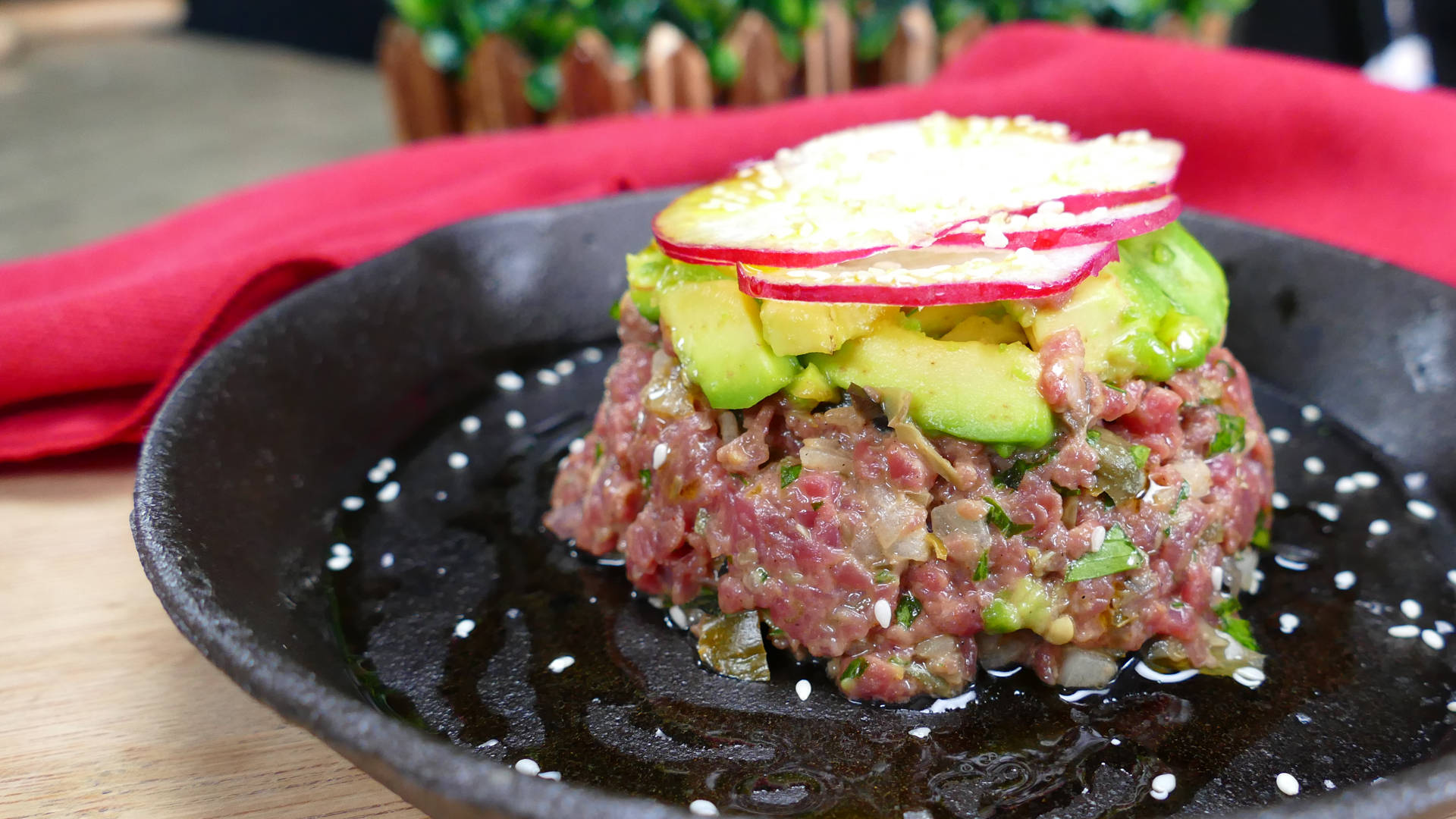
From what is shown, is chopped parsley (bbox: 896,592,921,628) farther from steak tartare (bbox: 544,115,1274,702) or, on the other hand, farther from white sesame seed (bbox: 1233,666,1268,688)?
white sesame seed (bbox: 1233,666,1268,688)

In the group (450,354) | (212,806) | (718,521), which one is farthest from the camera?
(450,354)

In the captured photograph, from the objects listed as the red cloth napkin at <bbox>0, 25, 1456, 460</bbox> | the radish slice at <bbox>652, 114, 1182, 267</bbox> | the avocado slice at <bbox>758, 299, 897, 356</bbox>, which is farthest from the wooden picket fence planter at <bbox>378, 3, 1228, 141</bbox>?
the avocado slice at <bbox>758, 299, 897, 356</bbox>

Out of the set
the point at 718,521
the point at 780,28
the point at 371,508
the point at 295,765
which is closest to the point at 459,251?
the point at 371,508

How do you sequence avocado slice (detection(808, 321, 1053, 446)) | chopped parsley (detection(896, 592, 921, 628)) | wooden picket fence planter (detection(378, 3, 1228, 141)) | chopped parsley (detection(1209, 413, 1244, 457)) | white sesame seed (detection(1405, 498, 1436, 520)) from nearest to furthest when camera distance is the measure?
avocado slice (detection(808, 321, 1053, 446)) < chopped parsley (detection(896, 592, 921, 628)) < chopped parsley (detection(1209, 413, 1244, 457)) < white sesame seed (detection(1405, 498, 1436, 520)) < wooden picket fence planter (detection(378, 3, 1228, 141))

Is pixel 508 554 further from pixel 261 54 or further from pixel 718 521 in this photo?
pixel 261 54

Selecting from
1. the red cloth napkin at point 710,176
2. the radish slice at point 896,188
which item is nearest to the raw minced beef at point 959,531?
the radish slice at point 896,188

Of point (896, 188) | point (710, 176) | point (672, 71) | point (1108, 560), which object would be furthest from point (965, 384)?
point (672, 71)
